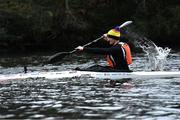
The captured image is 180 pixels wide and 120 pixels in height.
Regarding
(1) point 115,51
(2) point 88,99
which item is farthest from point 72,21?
(2) point 88,99

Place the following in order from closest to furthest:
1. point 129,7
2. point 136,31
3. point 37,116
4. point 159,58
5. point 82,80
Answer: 1. point 37,116
2. point 82,80
3. point 159,58
4. point 136,31
5. point 129,7

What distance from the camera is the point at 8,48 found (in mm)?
41969

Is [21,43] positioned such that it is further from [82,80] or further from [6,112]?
[6,112]

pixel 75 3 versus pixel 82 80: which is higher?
pixel 75 3

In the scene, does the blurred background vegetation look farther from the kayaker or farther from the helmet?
the helmet

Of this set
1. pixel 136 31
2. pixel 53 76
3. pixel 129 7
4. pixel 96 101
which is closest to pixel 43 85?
pixel 53 76

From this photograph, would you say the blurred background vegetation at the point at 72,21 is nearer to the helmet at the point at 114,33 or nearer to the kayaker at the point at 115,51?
the kayaker at the point at 115,51

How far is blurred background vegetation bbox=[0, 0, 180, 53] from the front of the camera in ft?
139

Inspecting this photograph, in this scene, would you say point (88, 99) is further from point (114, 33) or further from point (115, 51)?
point (114, 33)

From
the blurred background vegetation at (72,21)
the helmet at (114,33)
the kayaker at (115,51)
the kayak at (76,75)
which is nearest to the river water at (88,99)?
the kayak at (76,75)

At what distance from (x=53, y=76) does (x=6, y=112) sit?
5.85 m

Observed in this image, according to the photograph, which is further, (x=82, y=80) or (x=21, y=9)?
(x=21, y=9)

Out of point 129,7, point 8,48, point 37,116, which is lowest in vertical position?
point 37,116

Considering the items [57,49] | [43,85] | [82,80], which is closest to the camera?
[43,85]
